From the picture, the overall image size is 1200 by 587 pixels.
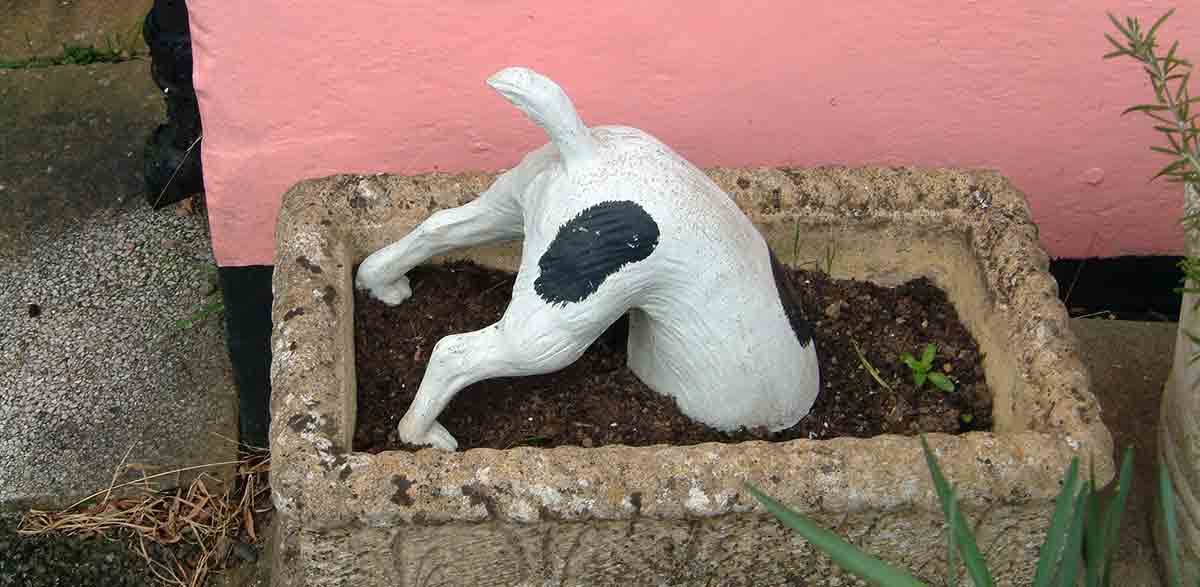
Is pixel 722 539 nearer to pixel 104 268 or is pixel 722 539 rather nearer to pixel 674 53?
pixel 674 53

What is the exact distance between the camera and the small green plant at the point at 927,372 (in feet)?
5.11

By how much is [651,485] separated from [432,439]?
0.29 meters

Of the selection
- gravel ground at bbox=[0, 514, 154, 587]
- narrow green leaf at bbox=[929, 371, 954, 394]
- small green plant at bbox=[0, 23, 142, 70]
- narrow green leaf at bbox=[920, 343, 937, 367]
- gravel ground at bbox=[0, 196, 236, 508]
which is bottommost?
gravel ground at bbox=[0, 514, 154, 587]

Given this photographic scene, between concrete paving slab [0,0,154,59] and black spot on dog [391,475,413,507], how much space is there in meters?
1.87

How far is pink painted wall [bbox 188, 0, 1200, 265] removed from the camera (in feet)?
5.62

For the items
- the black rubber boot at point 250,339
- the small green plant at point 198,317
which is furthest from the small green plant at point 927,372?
the small green plant at point 198,317

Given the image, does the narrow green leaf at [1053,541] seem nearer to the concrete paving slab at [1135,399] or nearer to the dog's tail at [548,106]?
the dog's tail at [548,106]

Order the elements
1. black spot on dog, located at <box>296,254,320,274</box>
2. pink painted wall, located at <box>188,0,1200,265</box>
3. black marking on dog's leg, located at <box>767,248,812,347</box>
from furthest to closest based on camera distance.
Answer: pink painted wall, located at <box>188,0,1200,265</box> < black spot on dog, located at <box>296,254,320,274</box> < black marking on dog's leg, located at <box>767,248,812,347</box>

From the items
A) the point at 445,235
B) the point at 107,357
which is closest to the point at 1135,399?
Result: the point at 445,235

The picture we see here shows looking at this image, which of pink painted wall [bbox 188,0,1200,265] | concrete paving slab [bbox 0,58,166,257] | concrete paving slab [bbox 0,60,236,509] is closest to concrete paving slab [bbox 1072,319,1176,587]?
pink painted wall [bbox 188,0,1200,265]

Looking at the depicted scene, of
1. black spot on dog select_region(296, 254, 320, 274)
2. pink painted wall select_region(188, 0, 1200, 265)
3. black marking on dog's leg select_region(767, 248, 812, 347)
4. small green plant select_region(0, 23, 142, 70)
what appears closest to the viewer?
black marking on dog's leg select_region(767, 248, 812, 347)

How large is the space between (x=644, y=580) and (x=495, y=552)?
171 mm

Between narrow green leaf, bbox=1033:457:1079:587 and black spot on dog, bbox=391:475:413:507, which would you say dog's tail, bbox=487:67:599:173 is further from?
narrow green leaf, bbox=1033:457:1079:587

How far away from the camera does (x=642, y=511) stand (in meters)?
1.30
